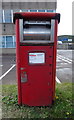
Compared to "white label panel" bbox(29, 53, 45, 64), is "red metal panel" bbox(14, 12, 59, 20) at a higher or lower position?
higher

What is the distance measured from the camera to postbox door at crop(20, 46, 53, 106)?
254 cm

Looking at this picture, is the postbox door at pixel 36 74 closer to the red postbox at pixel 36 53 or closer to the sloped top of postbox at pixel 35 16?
the red postbox at pixel 36 53

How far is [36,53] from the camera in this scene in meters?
2.56

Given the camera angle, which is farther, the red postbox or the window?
the window

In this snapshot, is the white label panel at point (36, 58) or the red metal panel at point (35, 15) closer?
the red metal panel at point (35, 15)

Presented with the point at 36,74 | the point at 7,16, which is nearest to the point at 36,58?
the point at 36,74

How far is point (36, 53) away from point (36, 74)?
0.45m

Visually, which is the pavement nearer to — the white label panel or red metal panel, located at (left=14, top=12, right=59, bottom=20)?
the white label panel

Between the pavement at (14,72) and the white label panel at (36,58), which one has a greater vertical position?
the white label panel at (36,58)

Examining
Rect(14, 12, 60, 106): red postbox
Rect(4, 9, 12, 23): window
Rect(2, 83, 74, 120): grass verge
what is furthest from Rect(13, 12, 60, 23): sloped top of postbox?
Rect(4, 9, 12, 23): window

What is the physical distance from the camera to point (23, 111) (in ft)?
8.57

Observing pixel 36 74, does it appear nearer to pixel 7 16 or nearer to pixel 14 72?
pixel 14 72

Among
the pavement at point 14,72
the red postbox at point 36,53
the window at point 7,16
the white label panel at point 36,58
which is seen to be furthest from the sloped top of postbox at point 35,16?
the window at point 7,16

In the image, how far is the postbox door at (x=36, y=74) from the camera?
2.54 metres
